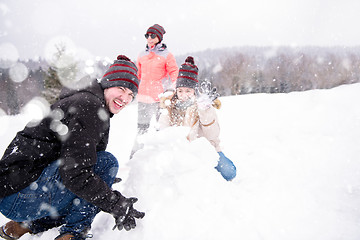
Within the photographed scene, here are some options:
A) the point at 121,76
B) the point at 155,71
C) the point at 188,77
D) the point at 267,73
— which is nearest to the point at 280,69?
the point at 267,73

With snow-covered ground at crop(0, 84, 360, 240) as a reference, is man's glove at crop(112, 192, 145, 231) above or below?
below

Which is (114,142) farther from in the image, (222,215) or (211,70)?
(211,70)

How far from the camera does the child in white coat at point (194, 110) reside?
8.64 feet

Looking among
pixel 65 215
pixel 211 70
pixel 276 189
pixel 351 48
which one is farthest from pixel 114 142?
pixel 351 48

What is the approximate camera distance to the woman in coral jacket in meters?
3.51

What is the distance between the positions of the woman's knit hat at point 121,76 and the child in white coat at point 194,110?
1.05m

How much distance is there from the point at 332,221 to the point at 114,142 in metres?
4.25

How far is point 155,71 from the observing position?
3.52 metres

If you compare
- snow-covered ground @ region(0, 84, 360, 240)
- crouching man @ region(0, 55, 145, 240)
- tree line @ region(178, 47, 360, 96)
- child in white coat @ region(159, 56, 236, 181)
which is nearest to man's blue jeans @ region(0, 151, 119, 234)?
crouching man @ region(0, 55, 145, 240)

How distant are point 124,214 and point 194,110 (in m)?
1.68

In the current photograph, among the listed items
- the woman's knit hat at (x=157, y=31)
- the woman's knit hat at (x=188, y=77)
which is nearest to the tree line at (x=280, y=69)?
the woman's knit hat at (x=157, y=31)

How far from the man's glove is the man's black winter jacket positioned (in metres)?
0.05

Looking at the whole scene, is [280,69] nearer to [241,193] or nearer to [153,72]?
[153,72]

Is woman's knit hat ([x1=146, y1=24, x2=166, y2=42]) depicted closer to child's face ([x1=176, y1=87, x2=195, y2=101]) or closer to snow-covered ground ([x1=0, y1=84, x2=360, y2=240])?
child's face ([x1=176, y1=87, x2=195, y2=101])
